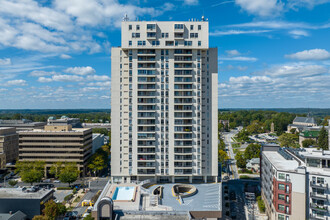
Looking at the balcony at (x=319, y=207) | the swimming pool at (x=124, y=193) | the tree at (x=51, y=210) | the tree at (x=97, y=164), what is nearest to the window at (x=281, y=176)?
the balcony at (x=319, y=207)

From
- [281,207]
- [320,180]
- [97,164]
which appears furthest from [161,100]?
[97,164]

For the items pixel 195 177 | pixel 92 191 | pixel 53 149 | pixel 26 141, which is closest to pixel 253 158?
pixel 195 177

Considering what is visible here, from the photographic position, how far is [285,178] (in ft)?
175

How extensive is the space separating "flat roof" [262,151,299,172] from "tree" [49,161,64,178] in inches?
3066

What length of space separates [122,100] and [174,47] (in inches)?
884

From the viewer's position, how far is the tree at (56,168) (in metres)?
92.6

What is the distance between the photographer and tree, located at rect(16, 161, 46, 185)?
82.6 m

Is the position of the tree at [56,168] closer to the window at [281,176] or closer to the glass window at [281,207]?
the glass window at [281,207]

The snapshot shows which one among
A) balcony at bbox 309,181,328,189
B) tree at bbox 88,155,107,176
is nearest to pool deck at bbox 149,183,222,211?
balcony at bbox 309,181,328,189

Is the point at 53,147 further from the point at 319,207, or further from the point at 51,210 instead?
the point at 319,207

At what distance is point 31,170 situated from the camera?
283ft

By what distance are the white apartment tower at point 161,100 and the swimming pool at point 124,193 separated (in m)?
7.04

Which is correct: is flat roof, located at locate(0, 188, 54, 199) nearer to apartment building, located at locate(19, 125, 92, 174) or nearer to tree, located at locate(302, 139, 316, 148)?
apartment building, located at locate(19, 125, 92, 174)

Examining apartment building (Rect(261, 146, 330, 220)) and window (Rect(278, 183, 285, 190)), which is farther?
window (Rect(278, 183, 285, 190))
